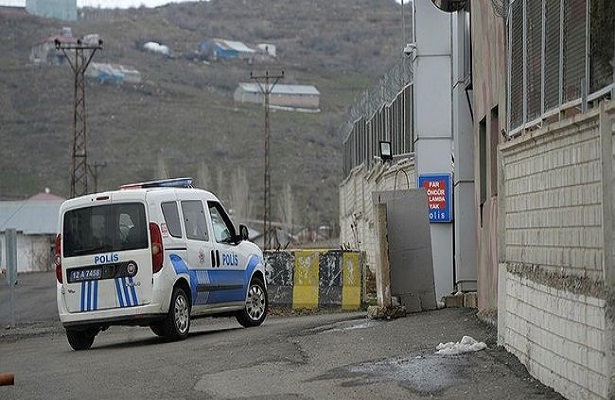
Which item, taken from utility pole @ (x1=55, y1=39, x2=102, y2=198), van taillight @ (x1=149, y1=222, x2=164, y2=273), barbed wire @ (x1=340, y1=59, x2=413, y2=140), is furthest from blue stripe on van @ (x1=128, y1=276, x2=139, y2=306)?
utility pole @ (x1=55, y1=39, x2=102, y2=198)

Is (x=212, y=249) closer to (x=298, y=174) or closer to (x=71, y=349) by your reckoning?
(x=71, y=349)

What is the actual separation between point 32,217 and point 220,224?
230 feet

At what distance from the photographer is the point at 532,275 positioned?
11.6 meters

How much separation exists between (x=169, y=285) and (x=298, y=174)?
94.5 meters

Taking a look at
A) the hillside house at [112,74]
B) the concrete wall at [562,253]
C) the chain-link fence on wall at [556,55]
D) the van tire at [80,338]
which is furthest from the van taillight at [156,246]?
the hillside house at [112,74]

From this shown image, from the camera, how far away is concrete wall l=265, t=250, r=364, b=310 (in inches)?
998

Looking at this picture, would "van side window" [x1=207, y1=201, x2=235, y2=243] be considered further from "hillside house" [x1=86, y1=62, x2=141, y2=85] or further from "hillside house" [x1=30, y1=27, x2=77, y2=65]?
"hillside house" [x1=86, y1=62, x2=141, y2=85]

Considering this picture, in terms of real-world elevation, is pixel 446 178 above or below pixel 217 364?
above

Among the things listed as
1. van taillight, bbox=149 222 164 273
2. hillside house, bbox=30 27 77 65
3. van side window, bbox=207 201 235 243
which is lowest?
van taillight, bbox=149 222 164 273

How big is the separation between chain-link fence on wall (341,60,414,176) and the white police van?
943 cm

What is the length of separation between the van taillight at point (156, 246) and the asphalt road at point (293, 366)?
1034 mm

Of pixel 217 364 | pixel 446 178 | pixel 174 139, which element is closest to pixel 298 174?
pixel 174 139

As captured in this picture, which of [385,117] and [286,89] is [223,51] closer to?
[286,89]

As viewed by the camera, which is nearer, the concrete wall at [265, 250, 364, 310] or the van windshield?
the van windshield
